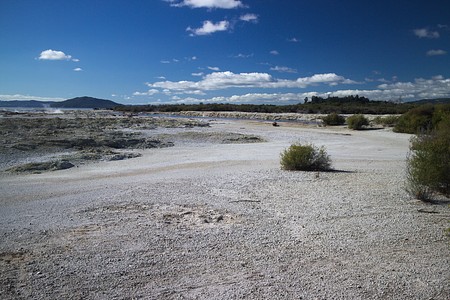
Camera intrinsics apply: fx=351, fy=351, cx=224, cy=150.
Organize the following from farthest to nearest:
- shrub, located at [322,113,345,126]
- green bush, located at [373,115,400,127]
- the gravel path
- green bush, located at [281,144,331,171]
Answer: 1. shrub, located at [322,113,345,126]
2. green bush, located at [373,115,400,127]
3. green bush, located at [281,144,331,171]
4. the gravel path

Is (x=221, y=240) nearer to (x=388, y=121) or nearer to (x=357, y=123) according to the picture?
(x=357, y=123)

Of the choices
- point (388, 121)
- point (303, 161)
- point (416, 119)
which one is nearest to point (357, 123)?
point (388, 121)

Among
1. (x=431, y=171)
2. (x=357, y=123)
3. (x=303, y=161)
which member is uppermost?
(x=357, y=123)

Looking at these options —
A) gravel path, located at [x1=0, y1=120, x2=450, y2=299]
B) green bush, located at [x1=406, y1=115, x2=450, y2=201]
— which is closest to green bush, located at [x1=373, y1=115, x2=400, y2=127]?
gravel path, located at [x1=0, y1=120, x2=450, y2=299]

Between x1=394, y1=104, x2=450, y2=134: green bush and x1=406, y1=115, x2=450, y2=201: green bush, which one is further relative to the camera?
x1=394, y1=104, x2=450, y2=134: green bush

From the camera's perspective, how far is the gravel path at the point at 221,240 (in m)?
5.02

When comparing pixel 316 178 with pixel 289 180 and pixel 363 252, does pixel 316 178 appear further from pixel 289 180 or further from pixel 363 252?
pixel 363 252

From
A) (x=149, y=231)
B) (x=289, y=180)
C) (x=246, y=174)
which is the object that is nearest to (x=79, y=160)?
(x=246, y=174)

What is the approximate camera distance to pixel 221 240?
680cm

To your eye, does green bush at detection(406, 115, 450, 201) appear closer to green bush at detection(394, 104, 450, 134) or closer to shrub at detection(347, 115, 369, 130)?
green bush at detection(394, 104, 450, 134)

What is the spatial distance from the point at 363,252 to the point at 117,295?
4153 millimetres

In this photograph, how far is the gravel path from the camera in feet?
16.5

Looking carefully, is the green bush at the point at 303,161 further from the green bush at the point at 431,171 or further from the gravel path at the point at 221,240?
the green bush at the point at 431,171

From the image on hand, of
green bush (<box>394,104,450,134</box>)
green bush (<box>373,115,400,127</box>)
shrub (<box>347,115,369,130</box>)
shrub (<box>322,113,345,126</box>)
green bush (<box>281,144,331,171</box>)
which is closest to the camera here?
green bush (<box>281,144,331,171</box>)
